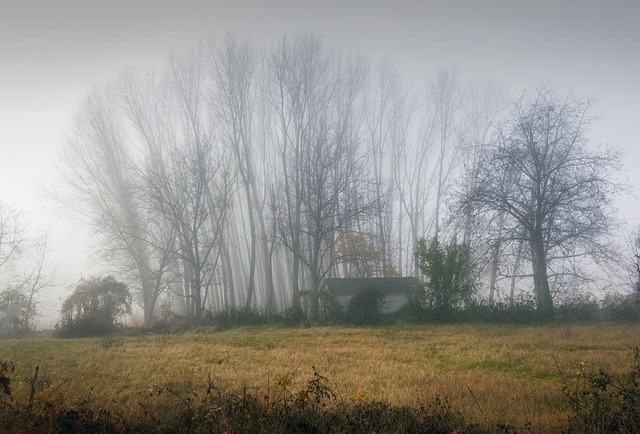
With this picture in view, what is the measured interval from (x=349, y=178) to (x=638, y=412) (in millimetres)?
30754

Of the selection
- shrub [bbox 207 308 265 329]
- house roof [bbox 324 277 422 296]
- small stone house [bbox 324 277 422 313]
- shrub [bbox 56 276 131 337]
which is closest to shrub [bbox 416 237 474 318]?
small stone house [bbox 324 277 422 313]

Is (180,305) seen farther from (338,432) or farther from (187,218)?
(338,432)

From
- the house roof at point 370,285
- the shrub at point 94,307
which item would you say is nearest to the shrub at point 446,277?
the house roof at point 370,285

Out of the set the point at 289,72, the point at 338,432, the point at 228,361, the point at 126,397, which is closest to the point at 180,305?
the point at 289,72

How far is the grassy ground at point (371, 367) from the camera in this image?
8.33 meters

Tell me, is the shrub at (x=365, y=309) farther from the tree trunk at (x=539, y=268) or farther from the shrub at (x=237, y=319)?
the tree trunk at (x=539, y=268)

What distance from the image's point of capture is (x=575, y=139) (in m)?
28.9

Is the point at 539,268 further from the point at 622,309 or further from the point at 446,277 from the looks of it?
the point at 446,277

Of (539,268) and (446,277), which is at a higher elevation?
(539,268)

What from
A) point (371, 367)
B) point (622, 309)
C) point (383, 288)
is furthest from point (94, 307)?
point (622, 309)

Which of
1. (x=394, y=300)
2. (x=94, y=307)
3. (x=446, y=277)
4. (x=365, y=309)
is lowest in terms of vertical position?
(x=365, y=309)

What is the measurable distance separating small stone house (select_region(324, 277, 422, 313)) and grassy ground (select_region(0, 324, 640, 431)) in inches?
515

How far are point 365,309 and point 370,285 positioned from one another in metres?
6.42

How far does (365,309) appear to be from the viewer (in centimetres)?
2670
